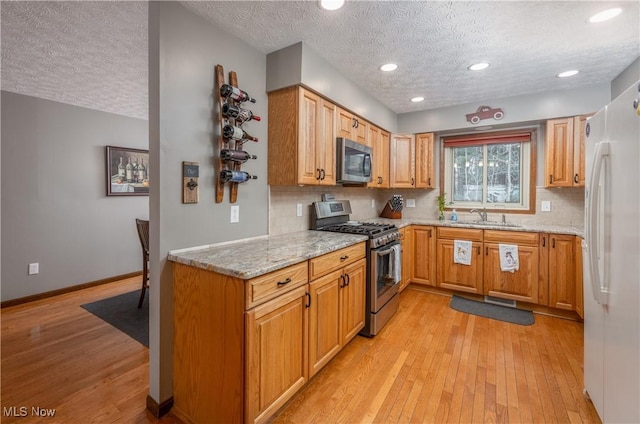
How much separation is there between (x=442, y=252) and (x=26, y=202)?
16.8ft

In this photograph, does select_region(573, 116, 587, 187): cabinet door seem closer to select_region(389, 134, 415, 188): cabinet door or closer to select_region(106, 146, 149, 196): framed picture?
select_region(389, 134, 415, 188): cabinet door

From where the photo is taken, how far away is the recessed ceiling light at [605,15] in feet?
5.98

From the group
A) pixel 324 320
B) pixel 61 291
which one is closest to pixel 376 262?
pixel 324 320

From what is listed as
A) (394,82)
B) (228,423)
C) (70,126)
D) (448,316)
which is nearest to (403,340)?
(448,316)

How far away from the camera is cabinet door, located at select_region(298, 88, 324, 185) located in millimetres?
2318

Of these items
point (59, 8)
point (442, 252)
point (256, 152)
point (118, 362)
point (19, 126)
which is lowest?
point (118, 362)

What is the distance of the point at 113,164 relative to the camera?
4.14 metres

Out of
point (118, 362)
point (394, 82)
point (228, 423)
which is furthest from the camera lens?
point (394, 82)

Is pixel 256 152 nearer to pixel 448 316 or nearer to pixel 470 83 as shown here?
pixel 470 83

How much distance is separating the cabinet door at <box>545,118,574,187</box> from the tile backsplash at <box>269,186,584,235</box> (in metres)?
0.36

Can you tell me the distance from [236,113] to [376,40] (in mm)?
1206

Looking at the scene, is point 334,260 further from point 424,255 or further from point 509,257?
point 509,257

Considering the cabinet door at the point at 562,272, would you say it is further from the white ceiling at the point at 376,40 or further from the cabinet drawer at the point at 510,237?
the white ceiling at the point at 376,40
